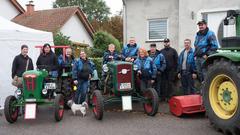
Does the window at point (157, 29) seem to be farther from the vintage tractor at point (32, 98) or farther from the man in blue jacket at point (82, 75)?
the vintage tractor at point (32, 98)

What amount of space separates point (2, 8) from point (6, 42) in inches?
789

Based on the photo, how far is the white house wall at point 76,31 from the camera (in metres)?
33.1

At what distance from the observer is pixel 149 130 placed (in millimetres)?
7363

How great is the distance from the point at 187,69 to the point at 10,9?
81.3ft

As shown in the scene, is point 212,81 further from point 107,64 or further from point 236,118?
point 107,64

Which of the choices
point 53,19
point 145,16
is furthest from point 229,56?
point 53,19

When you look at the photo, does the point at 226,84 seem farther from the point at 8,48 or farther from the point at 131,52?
the point at 8,48

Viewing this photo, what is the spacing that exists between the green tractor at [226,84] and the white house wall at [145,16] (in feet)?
26.3

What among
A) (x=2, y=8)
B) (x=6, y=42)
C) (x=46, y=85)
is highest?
(x=2, y=8)

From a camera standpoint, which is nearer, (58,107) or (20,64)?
(58,107)

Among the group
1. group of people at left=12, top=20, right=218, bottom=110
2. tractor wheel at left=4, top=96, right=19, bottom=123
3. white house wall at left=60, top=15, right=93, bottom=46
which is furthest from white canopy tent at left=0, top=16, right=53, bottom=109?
white house wall at left=60, top=15, right=93, bottom=46

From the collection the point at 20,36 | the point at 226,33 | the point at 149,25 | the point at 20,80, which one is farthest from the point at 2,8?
the point at 226,33

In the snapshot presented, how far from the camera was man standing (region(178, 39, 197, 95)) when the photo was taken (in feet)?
31.8

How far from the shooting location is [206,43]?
8727 millimetres
